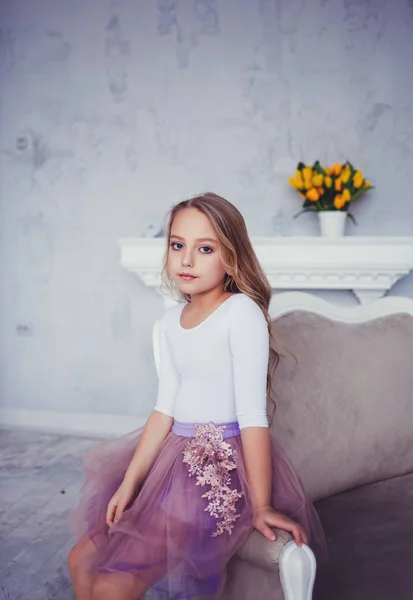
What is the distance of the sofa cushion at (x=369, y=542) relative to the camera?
40.8 inches

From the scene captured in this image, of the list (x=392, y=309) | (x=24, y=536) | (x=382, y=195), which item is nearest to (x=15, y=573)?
(x=24, y=536)

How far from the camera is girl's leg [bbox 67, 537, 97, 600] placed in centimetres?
106

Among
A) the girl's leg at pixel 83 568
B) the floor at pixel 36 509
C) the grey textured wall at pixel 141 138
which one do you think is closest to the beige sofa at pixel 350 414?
the girl's leg at pixel 83 568

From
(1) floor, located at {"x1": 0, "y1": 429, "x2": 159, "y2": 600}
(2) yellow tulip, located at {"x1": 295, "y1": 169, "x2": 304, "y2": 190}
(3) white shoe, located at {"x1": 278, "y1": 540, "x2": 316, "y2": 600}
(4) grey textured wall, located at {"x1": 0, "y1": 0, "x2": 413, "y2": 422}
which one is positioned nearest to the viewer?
(3) white shoe, located at {"x1": 278, "y1": 540, "x2": 316, "y2": 600}

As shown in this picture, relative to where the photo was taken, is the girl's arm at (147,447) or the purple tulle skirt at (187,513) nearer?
the purple tulle skirt at (187,513)

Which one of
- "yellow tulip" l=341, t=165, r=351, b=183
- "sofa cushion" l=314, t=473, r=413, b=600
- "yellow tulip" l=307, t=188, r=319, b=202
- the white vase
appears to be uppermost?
"yellow tulip" l=341, t=165, r=351, b=183

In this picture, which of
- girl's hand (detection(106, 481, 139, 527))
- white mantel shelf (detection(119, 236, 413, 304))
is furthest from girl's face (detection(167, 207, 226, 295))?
white mantel shelf (detection(119, 236, 413, 304))

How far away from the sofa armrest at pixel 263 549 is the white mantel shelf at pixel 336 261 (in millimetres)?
1942

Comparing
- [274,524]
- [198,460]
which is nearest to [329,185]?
[198,460]

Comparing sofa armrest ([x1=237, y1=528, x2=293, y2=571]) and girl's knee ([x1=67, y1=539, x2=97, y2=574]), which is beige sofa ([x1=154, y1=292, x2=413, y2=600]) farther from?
girl's knee ([x1=67, y1=539, x2=97, y2=574])

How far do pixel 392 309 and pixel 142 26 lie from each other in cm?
232

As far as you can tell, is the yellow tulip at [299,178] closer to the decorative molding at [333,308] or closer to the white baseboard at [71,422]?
the decorative molding at [333,308]

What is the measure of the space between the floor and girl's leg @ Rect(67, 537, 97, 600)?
2.40ft

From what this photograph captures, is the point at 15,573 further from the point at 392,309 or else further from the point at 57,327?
the point at 57,327
